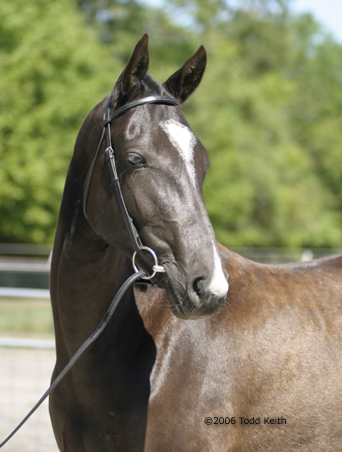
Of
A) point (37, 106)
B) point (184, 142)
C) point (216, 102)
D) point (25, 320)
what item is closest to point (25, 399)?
point (25, 320)

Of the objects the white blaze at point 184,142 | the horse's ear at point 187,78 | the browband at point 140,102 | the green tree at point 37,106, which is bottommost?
the green tree at point 37,106

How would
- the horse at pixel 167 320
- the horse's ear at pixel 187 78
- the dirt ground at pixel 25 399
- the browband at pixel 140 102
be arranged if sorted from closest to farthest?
the horse at pixel 167 320, the browband at pixel 140 102, the horse's ear at pixel 187 78, the dirt ground at pixel 25 399

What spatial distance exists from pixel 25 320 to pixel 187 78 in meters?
6.81

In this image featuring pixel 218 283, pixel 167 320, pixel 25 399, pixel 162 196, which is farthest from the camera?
pixel 25 399

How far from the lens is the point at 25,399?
19.4 ft

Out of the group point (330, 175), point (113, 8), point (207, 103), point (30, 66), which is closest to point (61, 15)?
point (30, 66)

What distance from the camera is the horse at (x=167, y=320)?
1971mm

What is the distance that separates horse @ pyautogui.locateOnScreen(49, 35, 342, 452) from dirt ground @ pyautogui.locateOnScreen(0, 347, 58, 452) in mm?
2827

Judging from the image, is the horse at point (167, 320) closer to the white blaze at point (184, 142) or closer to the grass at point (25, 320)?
the white blaze at point (184, 142)

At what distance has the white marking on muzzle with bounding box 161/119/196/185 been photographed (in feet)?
6.54

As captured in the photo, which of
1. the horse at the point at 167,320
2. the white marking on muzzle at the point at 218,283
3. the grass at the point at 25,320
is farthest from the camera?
the grass at the point at 25,320

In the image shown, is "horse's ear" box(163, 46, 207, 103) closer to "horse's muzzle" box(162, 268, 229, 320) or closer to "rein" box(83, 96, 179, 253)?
"rein" box(83, 96, 179, 253)

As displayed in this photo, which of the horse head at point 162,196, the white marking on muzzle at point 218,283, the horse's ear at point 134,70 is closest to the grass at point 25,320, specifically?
the horse head at point 162,196

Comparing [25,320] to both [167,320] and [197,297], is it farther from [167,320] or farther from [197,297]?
[197,297]
